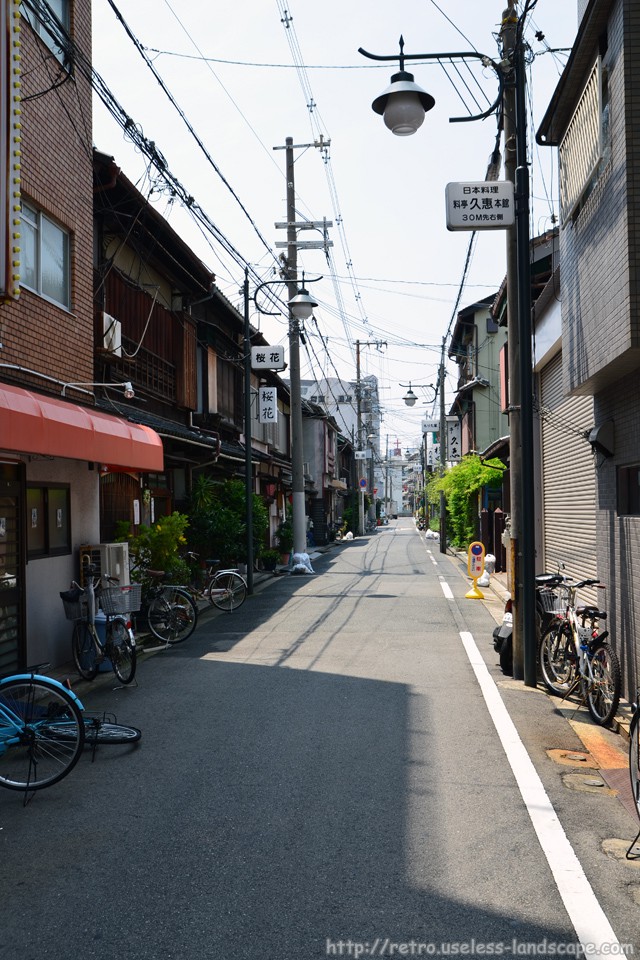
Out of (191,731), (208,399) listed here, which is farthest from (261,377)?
(191,731)

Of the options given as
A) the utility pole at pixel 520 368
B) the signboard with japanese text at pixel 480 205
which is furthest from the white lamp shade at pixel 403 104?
the utility pole at pixel 520 368

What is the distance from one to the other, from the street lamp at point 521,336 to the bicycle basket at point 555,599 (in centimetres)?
22

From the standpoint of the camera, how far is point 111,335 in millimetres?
14281

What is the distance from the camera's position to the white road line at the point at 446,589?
19.5m

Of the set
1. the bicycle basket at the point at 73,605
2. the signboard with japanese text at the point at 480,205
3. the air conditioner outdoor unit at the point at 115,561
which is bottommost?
the bicycle basket at the point at 73,605

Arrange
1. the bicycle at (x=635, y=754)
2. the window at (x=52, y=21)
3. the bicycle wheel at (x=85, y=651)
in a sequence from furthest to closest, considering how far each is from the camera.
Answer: the window at (x=52, y=21)
the bicycle wheel at (x=85, y=651)
the bicycle at (x=635, y=754)

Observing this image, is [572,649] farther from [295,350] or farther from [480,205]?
[295,350]

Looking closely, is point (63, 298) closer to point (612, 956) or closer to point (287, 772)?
point (287, 772)

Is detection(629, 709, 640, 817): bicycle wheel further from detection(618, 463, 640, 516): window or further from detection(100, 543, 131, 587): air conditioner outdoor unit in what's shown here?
detection(100, 543, 131, 587): air conditioner outdoor unit

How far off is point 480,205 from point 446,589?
13.0 meters

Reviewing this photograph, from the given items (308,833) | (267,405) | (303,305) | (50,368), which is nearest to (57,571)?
(50,368)

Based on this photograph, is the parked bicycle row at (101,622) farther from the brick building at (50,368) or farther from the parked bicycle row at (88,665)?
the brick building at (50,368)

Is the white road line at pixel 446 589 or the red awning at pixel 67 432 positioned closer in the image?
the red awning at pixel 67 432

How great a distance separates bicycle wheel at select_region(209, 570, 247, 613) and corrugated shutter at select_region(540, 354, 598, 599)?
262 inches
